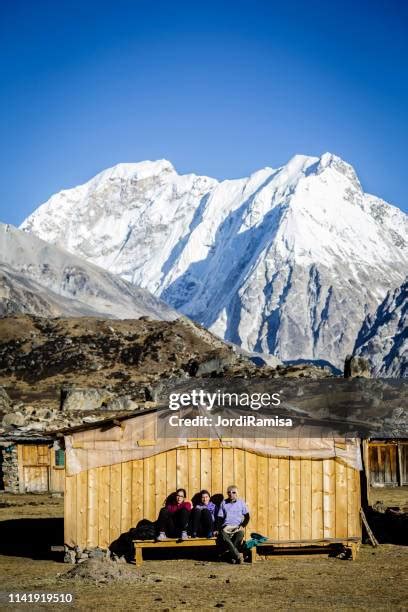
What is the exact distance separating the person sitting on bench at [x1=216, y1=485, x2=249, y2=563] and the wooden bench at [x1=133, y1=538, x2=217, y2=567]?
308 millimetres

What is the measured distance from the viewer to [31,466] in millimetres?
35938

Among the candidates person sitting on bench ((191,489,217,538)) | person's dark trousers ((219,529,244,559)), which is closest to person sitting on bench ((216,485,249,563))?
person's dark trousers ((219,529,244,559))

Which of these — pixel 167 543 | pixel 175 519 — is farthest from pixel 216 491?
pixel 167 543

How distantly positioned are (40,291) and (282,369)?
121209 millimetres

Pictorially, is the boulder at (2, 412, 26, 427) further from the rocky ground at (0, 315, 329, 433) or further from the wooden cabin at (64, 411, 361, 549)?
the wooden cabin at (64, 411, 361, 549)

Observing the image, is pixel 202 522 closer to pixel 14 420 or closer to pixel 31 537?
pixel 31 537

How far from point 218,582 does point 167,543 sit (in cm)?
246

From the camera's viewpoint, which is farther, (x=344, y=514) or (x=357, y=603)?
(x=344, y=514)

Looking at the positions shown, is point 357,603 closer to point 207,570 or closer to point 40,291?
point 207,570

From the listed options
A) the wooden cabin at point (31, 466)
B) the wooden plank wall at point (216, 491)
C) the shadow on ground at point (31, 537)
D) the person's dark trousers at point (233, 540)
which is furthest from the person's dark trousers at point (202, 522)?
the wooden cabin at point (31, 466)

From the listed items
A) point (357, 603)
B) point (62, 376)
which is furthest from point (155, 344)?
point (357, 603)

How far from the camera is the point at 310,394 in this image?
5722cm

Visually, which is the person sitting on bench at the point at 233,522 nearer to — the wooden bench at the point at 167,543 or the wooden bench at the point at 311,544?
the wooden bench at the point at 167,543

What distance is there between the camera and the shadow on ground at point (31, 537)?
21.1 metres
